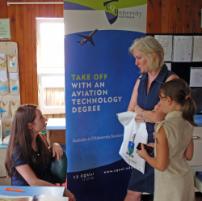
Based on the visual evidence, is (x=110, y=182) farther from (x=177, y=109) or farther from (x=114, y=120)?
(x=177, y=109)

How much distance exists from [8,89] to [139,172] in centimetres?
164

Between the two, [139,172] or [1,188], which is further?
[139,172]

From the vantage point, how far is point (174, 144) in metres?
1.70

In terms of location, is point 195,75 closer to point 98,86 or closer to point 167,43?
point 167,43

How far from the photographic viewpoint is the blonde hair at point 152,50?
2279mm

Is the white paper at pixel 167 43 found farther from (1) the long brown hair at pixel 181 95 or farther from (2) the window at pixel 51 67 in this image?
(1) the long brown hair at pixel 181 95

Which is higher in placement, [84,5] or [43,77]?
[84,5]

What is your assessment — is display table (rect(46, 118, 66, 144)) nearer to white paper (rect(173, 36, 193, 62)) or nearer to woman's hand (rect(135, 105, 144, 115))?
woman's hand (rect(135, 105, 144, 115))

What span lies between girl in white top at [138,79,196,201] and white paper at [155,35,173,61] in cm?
150

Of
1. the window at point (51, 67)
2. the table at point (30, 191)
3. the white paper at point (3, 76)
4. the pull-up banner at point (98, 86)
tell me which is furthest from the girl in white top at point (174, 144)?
the white paper at point (3, 76)

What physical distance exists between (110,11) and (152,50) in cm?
40

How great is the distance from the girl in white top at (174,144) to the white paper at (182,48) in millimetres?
1524

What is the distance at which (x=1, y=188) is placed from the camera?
1.72 metres

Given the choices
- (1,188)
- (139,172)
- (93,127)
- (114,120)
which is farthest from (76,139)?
(1,188)
